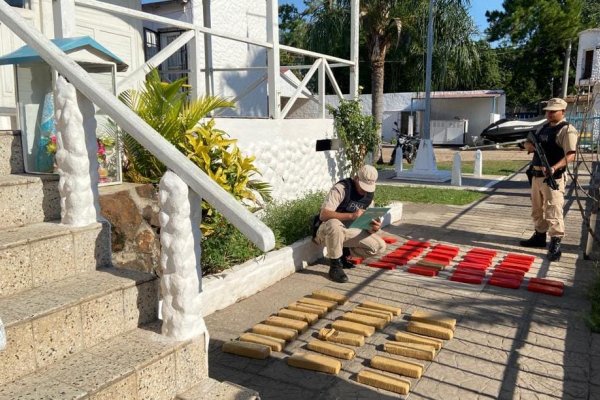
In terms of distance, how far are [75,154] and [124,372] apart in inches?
48.0

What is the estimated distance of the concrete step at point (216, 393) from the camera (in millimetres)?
2373

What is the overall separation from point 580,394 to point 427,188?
948 centimetres

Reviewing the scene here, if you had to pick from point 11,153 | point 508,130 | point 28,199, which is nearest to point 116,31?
point 11,153

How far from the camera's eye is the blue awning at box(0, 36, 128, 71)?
312cm

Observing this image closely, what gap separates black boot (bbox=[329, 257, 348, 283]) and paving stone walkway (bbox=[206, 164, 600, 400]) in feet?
0.29

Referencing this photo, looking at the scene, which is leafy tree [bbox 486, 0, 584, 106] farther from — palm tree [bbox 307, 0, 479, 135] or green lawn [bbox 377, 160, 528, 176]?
palm tree [bbox 307, 0, 479, 135]

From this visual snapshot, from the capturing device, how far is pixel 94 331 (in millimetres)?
2379

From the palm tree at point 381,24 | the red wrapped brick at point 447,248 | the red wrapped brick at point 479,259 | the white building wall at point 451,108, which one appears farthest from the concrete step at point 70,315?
the white building wall at point 451,108

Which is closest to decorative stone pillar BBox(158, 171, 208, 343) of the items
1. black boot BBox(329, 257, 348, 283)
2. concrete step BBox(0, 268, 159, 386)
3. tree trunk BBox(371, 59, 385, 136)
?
concrete step BBox(0, 268, 159, 386)

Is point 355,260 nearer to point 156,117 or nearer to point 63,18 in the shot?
point 156,117

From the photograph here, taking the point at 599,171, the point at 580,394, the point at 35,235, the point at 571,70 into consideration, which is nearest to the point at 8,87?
the point at 35,235

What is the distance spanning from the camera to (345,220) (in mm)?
5551

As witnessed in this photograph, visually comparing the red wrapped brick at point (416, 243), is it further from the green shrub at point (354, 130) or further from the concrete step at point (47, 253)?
the concrete step at point (47, 253)

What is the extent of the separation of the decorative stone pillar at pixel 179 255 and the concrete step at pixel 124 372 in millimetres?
101
